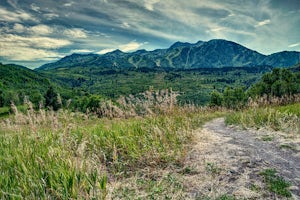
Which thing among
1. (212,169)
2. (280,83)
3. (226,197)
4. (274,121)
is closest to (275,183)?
(226,197)

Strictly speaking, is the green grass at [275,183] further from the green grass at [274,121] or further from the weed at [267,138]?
the green grass at [274,121]

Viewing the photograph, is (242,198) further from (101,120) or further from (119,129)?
(101,120)

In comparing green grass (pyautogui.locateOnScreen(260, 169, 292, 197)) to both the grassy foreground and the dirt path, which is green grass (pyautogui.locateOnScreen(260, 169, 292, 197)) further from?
the grassy foreground

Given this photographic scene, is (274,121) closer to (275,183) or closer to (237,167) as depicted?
(237,167)

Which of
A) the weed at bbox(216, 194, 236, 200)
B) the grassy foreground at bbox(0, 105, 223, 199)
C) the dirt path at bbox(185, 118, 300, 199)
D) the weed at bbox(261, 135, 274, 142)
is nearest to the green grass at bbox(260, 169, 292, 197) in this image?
the dirt path at bbox(185, 118, 300, 199)

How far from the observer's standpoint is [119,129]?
802 cm

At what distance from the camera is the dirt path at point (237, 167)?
489 cm

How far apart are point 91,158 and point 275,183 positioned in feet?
14.4

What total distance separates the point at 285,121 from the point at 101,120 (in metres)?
9.28

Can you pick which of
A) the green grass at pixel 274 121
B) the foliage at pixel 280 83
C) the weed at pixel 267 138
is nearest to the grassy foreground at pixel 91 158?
the weed at pixel 267 138

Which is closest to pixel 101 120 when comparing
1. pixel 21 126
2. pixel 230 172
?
pixel 21 126

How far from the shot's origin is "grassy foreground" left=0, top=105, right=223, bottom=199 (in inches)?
163

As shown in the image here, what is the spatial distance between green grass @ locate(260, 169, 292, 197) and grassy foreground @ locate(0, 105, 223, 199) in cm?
191

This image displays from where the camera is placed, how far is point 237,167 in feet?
19.9
